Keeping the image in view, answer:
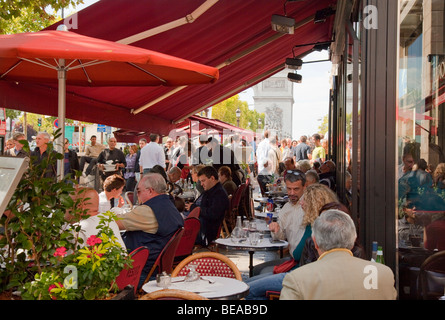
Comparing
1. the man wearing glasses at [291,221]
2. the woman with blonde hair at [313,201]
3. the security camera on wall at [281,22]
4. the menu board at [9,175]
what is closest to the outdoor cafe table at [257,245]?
the man wearing glasses at [291,221]

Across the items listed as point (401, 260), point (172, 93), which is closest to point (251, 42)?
point (172, 93)

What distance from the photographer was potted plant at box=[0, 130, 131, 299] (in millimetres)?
2703

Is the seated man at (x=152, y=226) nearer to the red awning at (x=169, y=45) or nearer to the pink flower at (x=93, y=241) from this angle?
the red awning at (x=169, y=45)

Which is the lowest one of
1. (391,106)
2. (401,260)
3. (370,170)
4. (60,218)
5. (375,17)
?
(401,260)

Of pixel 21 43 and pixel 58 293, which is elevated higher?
pixel 21 43

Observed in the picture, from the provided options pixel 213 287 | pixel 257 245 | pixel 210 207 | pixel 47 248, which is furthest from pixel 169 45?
pixel 47 248

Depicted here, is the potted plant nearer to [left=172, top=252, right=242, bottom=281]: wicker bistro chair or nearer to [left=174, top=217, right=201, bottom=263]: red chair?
[left=172, top=252, right=242, bottom=281]: wicker bistro chair

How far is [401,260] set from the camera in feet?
12.8

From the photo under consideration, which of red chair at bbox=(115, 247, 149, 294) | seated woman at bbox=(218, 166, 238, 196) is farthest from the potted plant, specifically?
seated woman at bbox=(218, 166, 238, 196)

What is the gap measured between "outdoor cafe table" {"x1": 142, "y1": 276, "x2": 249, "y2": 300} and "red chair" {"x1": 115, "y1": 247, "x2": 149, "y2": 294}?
0.09 metres

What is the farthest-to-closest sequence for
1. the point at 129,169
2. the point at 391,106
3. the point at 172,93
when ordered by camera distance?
the point at 129,169 → the point at 172,93 → the point at 391,106

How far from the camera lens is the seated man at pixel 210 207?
23.9 ft

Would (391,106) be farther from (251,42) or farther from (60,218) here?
(251,42)
